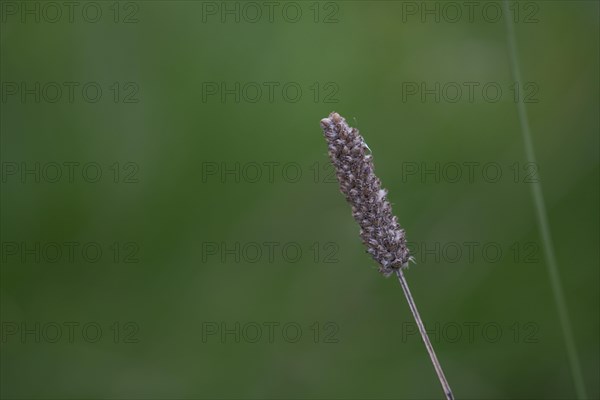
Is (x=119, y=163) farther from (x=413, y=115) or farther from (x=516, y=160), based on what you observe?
(x=516, y=160)

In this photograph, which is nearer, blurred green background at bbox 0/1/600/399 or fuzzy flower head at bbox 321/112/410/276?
fuzzy flower head at bbox 321/112/410/276

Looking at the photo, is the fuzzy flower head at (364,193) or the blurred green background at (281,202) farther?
the blurred green background at (281,202)

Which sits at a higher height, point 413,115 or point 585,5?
point 585,5

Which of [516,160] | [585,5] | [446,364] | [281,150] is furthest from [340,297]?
[585,5]
